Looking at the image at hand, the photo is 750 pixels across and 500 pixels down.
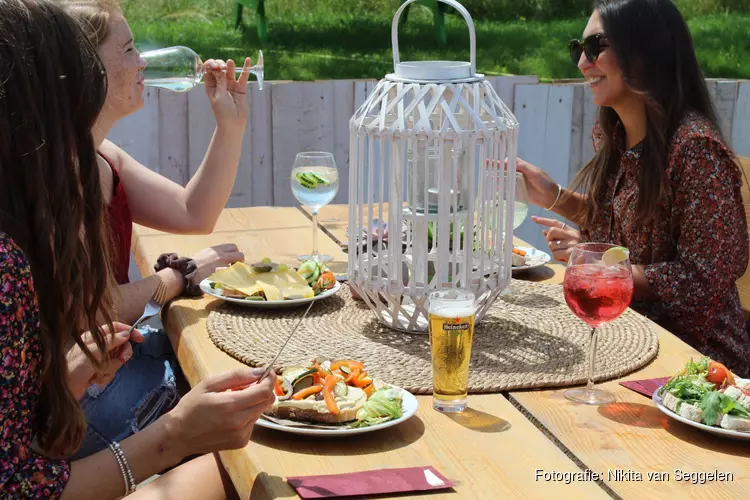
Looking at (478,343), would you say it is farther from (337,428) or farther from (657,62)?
(657,62)

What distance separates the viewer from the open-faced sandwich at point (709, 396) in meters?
1.52

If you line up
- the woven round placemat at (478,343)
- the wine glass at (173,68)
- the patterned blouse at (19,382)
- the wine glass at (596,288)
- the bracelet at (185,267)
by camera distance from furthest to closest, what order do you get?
the wine glass at (173,68) < the bracelet at (185,267) < the woven round placemat at (478,343) < the wine glass at (596,288) < the patterned blouse at (19,382)

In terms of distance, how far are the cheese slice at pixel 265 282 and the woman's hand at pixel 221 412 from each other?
2.29 ft

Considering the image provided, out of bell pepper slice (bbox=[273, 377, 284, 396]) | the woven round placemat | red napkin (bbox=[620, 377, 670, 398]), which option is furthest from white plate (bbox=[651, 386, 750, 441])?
bell pepper slice (bbox=[273, 377, 284, 396])

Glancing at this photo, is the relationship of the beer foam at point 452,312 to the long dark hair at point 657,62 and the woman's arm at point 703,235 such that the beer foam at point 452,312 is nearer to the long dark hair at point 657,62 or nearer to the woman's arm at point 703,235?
the woman's arm at point 703,235

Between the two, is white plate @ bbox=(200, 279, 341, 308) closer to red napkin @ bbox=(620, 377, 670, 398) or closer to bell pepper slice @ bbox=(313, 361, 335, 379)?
bell pepper slice @ bbox=(313, 361, 335, 379)

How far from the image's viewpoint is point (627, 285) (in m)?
1.69

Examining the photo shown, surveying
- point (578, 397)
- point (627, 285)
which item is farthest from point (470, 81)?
point (578, 397)

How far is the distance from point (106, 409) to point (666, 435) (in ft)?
4.29

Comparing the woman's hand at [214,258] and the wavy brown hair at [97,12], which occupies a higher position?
the wavy brown hair at [97,12]

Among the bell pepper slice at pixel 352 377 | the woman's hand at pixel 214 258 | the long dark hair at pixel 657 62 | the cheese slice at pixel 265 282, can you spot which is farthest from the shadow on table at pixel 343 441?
the long dark hair at pixel 657 62

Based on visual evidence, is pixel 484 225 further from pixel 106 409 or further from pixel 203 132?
pixel 203 132

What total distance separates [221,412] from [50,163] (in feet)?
1.48

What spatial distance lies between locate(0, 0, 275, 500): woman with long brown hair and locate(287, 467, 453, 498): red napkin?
0.51ft
